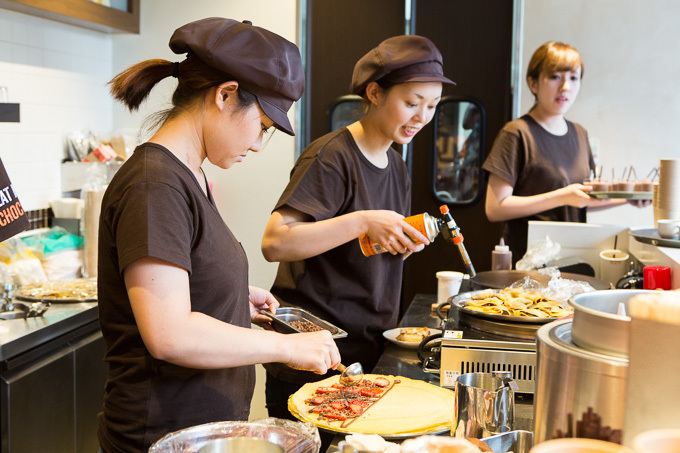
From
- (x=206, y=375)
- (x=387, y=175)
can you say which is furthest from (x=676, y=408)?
(x=387, y=175)

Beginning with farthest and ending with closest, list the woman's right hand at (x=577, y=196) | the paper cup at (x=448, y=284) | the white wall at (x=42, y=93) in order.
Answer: the white wall at (x=42, y=93)
the woman's right hand at (x=577, y=196)
the paper cup at (x=448, y=284)

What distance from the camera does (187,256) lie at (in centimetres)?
120

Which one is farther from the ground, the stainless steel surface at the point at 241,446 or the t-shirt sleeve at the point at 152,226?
the t-shirt sleeve at the point at 152,226

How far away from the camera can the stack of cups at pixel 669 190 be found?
7.56ft

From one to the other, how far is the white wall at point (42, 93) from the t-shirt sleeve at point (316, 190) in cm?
170

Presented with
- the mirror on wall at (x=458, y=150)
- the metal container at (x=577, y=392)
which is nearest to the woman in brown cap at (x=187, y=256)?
the metal container at (x=577, y=392)

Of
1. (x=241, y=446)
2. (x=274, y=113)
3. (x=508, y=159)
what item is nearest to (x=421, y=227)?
(x=274, y=113)

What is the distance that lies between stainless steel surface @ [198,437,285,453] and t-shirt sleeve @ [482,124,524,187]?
2169 mm

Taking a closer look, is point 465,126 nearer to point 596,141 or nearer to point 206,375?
point 596,141

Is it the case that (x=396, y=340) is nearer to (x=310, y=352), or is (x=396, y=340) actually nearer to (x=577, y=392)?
(x=310, y=352)

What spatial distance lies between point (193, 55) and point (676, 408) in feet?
3.41

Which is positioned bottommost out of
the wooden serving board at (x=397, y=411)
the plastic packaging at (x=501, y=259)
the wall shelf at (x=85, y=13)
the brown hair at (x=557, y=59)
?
the wooden serving board at (x=397, y=411)

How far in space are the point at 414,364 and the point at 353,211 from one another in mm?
510

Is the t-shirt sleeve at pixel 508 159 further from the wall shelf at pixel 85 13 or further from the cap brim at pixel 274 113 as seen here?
the wall shelf at pixel 85 13
